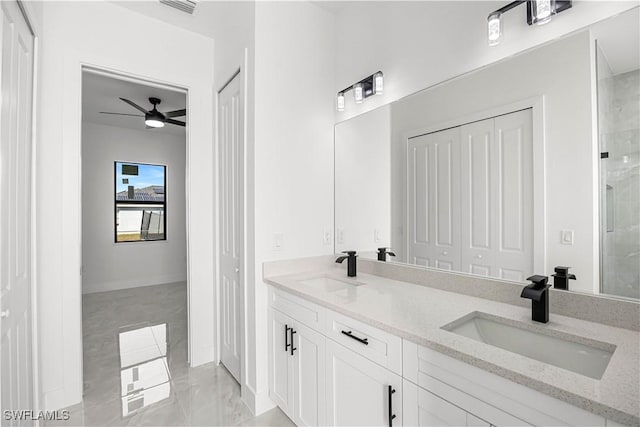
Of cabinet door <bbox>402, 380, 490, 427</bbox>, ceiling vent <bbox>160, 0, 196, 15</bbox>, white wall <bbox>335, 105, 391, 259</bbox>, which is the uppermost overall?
ceiling vent <bbox>160, 0, 196, 15</bbox>

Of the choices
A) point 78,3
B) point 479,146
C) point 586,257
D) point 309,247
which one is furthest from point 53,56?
point 586,257

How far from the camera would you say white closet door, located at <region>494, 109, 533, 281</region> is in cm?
134

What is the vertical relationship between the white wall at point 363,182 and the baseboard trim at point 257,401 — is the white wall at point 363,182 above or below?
above

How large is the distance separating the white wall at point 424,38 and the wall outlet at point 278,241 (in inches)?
41.5

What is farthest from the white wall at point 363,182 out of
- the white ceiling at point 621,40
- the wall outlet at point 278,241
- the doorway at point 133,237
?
the doorway at point 133,237

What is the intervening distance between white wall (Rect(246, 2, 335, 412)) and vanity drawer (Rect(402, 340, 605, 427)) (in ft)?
3.89

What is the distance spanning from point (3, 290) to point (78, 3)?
2.04m

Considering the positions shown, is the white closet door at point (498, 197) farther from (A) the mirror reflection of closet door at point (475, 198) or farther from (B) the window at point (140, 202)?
(B) the window at point (140, 202)

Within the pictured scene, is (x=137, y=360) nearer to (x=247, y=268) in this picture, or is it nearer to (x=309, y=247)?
(x=247, y=268)

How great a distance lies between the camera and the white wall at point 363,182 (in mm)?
2047

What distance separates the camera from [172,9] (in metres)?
2.30

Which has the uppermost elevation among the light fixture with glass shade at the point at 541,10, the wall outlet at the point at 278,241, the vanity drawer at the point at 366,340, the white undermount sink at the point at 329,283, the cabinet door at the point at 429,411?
the light fixture with glass shade at the point at 541,10

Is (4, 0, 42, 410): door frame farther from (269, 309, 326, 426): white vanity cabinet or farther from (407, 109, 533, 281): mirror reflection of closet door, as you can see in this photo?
(407, 109, 533, 281): mirror reflection of closet door

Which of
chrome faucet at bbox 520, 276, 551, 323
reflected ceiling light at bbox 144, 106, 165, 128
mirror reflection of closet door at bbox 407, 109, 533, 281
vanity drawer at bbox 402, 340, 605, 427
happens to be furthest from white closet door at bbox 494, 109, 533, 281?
reflected ceiling light at bbox 144, 106, 165, 128
